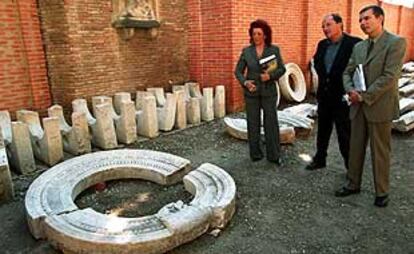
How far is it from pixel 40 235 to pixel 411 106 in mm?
6277

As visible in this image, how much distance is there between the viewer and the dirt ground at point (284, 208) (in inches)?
110

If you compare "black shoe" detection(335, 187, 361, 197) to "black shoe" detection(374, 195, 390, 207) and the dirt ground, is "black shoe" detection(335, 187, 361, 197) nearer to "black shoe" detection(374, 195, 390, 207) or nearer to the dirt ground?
the dirt ground

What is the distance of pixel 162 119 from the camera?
6043mm

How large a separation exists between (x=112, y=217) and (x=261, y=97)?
237 centimetres

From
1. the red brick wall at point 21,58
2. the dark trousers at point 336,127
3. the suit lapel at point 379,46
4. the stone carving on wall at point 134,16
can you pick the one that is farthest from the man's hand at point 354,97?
the red brick wall at point 21,58

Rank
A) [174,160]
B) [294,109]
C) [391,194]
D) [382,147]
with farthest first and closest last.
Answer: [294,109]
[174,160]
[391,194]
[382,147]

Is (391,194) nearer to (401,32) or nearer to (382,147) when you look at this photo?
(382,147)

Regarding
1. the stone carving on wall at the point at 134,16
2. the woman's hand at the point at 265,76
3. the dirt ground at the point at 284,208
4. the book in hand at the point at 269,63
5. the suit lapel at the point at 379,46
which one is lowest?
the dirt ground at the point at 284,208

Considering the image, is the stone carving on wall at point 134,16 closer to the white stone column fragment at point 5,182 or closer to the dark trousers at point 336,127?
the white stone column fragment at point 5,182

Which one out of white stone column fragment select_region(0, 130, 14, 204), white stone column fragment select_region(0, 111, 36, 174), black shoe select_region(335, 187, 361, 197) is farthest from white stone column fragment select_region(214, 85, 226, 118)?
white stone column fragment select_region(0, 130, 14, 204)

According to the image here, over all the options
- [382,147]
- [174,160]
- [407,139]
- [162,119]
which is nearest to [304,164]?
[382,147]

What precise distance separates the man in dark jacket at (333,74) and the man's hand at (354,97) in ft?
1.86

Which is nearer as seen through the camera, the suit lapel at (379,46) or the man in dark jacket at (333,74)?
the suit lapel at (379,46)

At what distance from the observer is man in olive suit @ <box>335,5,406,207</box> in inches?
118
